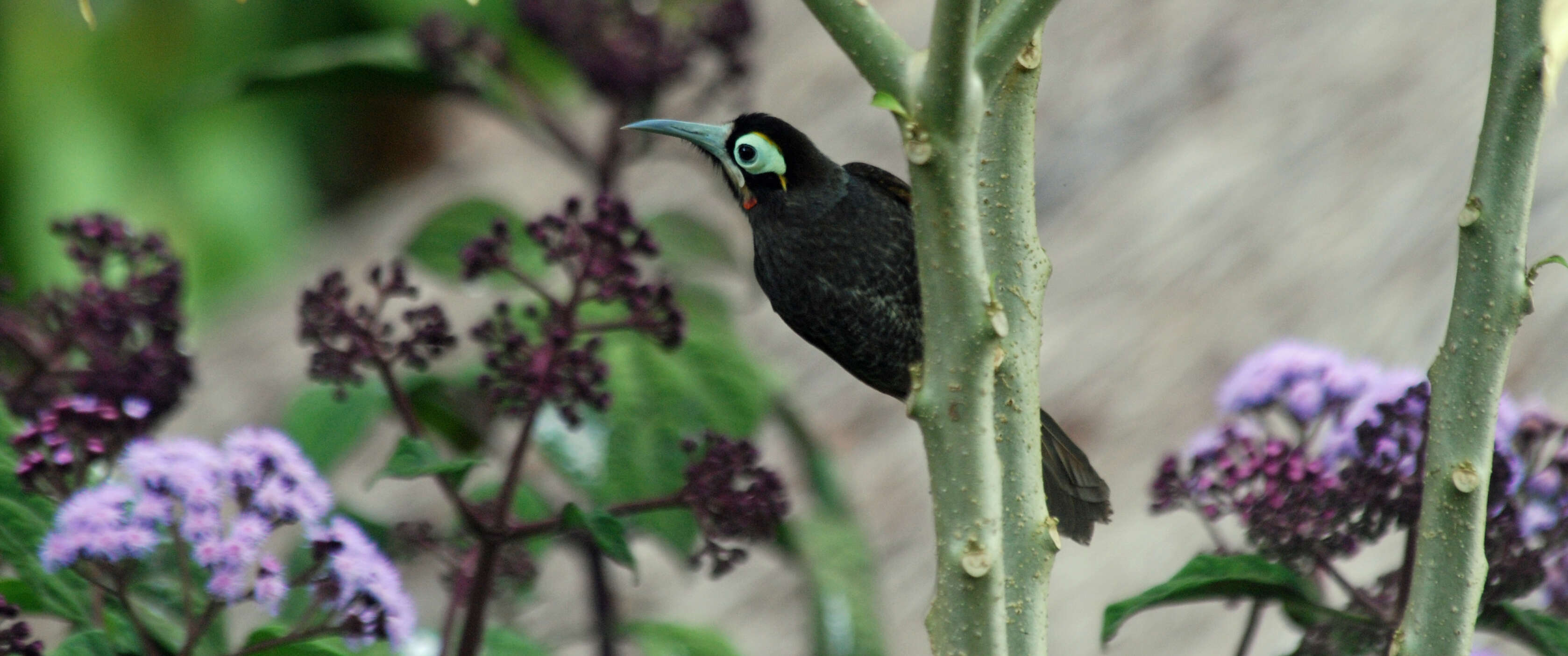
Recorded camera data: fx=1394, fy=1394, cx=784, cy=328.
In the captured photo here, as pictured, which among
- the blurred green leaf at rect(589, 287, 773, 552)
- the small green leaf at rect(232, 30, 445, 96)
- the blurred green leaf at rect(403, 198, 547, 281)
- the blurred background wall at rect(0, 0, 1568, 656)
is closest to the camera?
the blurred green leaf at rect(589, 287, 773, 552)

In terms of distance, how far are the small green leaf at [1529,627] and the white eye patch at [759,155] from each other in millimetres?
397

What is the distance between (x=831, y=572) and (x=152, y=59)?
2.74m

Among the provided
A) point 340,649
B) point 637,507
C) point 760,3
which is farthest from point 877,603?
point 760,3

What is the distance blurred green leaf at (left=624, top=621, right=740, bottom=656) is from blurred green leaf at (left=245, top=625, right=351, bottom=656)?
1.07ft

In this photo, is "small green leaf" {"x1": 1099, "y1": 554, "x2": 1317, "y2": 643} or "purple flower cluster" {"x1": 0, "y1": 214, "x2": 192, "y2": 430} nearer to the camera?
"small green leaf" {"x1": 1099, "y1": 554, "x2": 1317, "y2": 643}

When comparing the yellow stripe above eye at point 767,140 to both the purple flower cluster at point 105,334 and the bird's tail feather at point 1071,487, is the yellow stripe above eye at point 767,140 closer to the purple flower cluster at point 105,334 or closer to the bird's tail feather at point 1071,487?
the bird's tail feather at point 1071,487

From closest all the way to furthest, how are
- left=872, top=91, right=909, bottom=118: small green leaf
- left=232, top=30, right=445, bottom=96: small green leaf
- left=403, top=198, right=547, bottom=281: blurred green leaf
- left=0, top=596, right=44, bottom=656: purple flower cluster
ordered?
1. left=872, top=91, right=909, bottom=118: small green leaf
2. left=0, top=596, right=44, bottom=656: purple flower cluster
3. left=403, top=198, right=547, bottom=281: blurred green leaf
4. left=232, top=30, right=445, bottom=96: small green leaf

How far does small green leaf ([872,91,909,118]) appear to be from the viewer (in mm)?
410

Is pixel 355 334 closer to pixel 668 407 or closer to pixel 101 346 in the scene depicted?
pixel 101 346

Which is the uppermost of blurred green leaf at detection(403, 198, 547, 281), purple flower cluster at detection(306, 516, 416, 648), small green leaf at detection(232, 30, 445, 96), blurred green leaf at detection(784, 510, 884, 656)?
small green leaf at detection(232, 30, 445, 96)

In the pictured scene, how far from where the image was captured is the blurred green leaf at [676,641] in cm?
96

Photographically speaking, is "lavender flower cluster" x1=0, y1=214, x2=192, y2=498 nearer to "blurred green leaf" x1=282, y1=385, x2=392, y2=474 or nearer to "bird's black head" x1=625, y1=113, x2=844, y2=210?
"blurred green leaf" x1=282, y1=385, x2=392, y2=474

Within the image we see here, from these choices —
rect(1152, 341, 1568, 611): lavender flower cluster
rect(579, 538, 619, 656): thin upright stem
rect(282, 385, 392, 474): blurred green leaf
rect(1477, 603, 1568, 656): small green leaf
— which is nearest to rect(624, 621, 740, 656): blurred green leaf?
rect(579, 538, 619, 656): thin upright stem

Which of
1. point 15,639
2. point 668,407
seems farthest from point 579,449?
point 15,639
